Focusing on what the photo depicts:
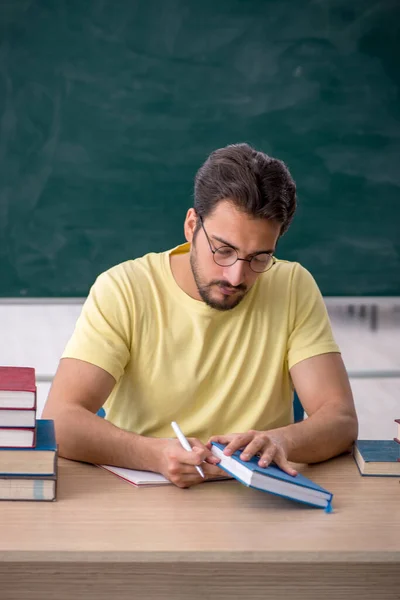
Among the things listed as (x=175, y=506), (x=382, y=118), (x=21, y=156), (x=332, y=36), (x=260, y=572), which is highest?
(x=332, y=36)

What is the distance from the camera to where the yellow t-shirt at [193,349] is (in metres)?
1.98

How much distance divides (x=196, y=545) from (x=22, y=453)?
0.35 m

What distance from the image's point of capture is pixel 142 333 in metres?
1.99

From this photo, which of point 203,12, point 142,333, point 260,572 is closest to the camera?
point 260,572

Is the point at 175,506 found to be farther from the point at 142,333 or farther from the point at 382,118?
the point at 382,118

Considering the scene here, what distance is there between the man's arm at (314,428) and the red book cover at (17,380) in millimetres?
347

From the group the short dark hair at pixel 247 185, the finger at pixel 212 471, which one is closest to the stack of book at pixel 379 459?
the finger at pixel 212 471

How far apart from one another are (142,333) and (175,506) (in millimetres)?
570

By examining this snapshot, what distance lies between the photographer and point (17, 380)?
1562 millimetres

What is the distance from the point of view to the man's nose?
1.89 metres

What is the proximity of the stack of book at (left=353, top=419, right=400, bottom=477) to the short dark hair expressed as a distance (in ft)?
1.70

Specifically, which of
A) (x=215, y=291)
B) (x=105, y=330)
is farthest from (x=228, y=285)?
(x=105, y=330)

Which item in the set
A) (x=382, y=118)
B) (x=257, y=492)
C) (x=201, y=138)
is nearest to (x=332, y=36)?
(x=382, y=118)

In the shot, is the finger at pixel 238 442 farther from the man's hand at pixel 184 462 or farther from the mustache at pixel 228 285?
the mustache at pixel 228 285
